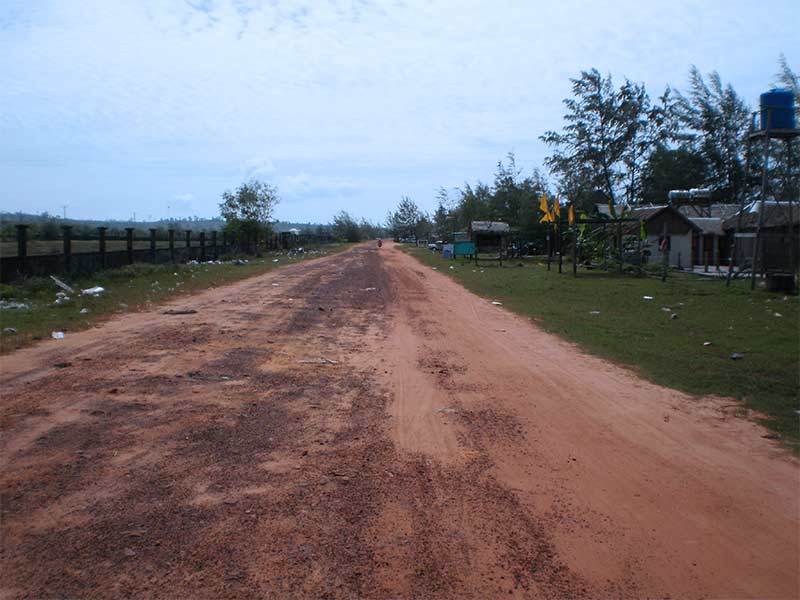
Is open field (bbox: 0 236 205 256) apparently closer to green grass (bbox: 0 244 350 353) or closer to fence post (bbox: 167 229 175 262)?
green grass (bbox: 0 244 350 353)

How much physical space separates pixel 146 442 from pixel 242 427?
32.6 inches

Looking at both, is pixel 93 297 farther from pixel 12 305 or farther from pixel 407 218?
pixel 407 218

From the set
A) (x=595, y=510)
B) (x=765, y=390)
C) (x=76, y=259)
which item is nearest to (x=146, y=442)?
(x=595, y=510)

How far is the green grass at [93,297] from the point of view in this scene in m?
10.9

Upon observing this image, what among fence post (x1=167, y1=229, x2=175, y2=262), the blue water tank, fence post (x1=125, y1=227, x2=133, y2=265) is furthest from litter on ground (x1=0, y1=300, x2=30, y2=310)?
the blue water tank

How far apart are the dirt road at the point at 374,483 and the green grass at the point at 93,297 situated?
1.95 meters

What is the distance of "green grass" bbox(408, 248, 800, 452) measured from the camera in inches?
320

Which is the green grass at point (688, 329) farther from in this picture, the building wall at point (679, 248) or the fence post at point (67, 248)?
the fence post at point (67, 248)

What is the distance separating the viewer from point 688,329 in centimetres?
1232

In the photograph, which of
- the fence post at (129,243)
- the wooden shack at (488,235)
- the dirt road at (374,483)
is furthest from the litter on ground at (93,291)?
the wooden shack at (488,235)

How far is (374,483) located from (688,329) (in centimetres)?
938

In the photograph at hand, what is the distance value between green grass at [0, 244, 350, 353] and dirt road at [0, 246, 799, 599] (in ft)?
6.41

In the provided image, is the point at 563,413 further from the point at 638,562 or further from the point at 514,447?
the point at 638,562

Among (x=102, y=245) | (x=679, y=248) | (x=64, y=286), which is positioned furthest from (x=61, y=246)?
(x=679, y=248)
